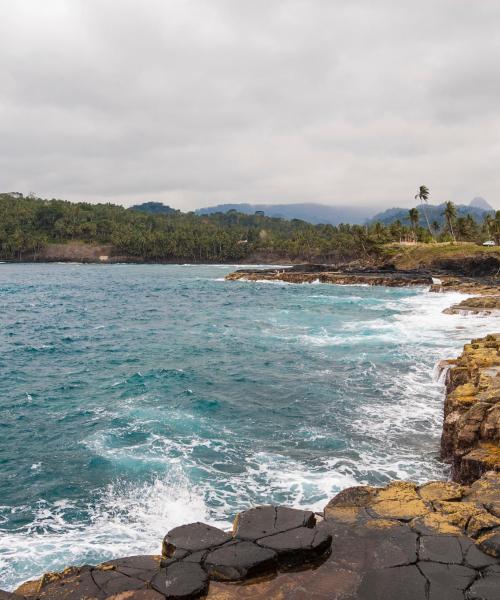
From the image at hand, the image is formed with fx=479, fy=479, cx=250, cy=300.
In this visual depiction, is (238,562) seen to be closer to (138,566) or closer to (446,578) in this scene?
(138,566)

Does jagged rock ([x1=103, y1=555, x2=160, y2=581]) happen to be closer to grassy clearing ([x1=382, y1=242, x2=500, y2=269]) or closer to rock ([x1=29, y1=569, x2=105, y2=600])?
rock ([x1=29, y1=569, x2=105, y2=600])

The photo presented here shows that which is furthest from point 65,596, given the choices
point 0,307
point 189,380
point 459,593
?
point 0,307

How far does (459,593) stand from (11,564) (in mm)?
9674

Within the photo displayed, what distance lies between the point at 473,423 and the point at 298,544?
8.83m

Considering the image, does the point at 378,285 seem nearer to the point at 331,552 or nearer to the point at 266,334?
the point at 266,334

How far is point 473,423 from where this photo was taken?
15.3 metres

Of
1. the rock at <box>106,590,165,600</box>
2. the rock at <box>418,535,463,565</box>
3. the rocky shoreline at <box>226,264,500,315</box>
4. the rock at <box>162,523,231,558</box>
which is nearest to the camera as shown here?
the rock at <box>106,590,165,600</box>

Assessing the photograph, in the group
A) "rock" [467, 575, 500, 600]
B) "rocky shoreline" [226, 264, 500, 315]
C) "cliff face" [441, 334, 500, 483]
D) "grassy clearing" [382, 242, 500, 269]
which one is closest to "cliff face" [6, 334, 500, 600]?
"rock" [467, 575, 500, 600]

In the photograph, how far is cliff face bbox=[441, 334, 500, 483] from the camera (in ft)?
44.7

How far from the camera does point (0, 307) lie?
61656mm

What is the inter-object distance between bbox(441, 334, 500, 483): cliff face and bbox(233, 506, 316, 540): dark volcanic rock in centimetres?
608

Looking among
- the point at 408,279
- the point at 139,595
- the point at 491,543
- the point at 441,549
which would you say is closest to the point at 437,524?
the point at 441,549

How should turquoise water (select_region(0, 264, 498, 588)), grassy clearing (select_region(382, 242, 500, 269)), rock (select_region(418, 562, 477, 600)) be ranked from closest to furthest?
rock (select_region(418, 562, 477, 600))
turquoise water (select_region(0, 264, 498, 588))
grassy clearing (select_region(382, 242, 500, 269))

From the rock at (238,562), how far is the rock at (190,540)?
1.03 feet
